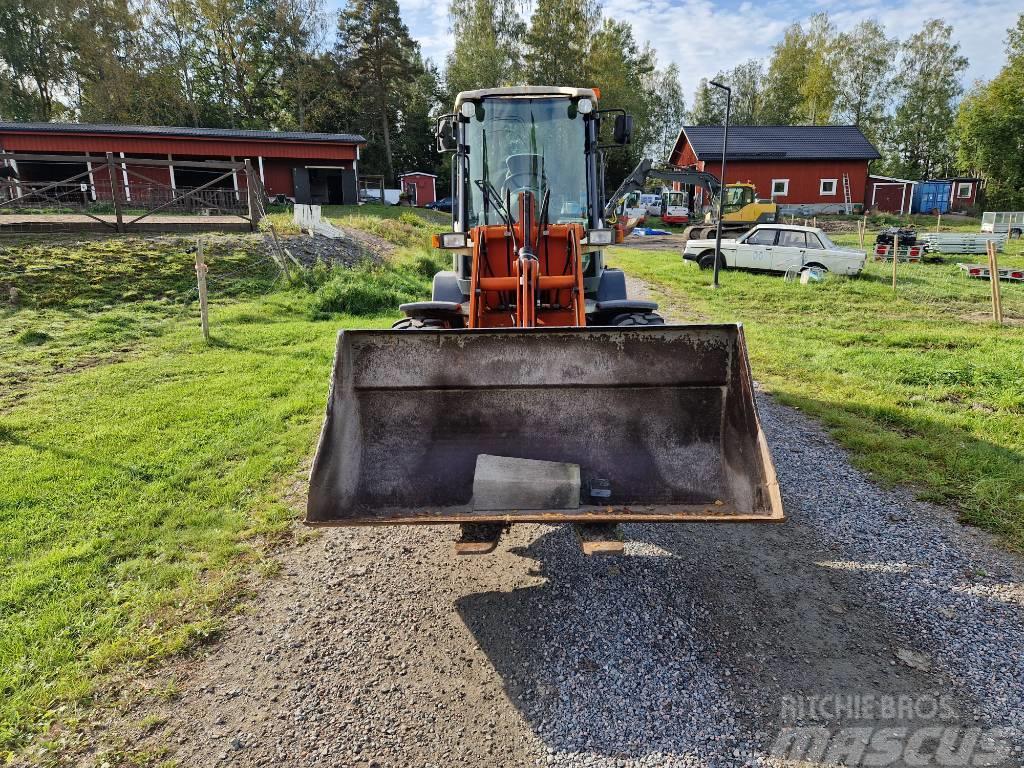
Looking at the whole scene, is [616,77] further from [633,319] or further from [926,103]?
[633,319]

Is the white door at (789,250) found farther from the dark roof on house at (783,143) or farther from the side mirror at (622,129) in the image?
the dark roof on house at (783,143)

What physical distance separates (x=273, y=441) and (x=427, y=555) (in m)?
2.44

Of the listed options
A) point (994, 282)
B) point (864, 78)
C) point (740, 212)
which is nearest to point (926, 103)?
point (864, 78)

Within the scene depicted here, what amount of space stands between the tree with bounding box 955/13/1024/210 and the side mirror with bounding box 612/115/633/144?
4683 centimetres

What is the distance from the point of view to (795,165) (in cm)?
3694

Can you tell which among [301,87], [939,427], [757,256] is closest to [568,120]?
[939,427]

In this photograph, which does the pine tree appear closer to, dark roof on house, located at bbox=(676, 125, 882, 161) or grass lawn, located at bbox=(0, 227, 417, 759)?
dark roof on house, located at bbox=(676, 125, 882, 161)

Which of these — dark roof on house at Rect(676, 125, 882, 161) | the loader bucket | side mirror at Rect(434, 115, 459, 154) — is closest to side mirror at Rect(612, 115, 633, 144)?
side mirror at Rect(434, 115, 459, 154)

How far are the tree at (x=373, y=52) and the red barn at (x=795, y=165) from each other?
19.8 m

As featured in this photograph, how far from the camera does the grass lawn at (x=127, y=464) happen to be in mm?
3160

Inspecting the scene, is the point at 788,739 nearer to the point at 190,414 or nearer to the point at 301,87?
the point at 190,414

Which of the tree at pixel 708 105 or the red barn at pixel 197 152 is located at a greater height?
the tree at pixel 708 105

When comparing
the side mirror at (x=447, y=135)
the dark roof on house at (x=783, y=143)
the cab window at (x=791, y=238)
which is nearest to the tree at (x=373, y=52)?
the dark roof on house at (x=783, y=143)

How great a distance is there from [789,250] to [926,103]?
45908 mm
